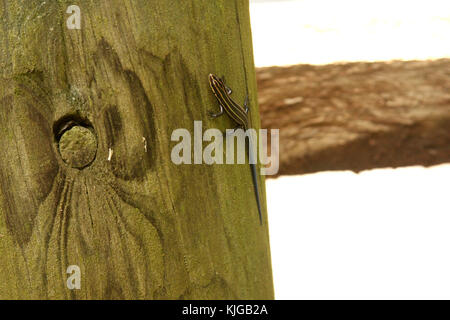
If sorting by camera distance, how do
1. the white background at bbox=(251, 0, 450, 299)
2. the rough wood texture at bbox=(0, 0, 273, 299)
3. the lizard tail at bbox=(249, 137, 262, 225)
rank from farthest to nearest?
the white background at bbox=(251, 0, 450, 299), the lizard tail at bbox=(249, 137, 262, 225), the rough wood texture at bbox=(0, 0, 273, 299)

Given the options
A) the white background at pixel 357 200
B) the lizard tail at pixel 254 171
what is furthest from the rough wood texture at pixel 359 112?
the lizard tail at pixel 254 171

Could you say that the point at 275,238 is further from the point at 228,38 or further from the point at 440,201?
the point at 228,38

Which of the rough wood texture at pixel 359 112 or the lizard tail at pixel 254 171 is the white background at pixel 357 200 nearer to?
the rough wood texture at pixel 359 112

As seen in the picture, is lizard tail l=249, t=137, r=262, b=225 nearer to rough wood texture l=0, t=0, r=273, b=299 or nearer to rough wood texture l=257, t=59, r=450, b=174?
rough wood texture l=0, t=0, r=273, b=299

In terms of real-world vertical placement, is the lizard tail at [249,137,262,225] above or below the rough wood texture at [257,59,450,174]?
below

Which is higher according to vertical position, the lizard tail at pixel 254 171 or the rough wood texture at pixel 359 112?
the rough wood texture at pixel 359 112

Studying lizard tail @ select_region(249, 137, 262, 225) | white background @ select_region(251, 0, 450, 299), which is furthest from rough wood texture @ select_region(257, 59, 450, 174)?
lizard tail @ select_region(249, 137, 262, 225)

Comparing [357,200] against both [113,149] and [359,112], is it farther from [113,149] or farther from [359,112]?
[113,149]
